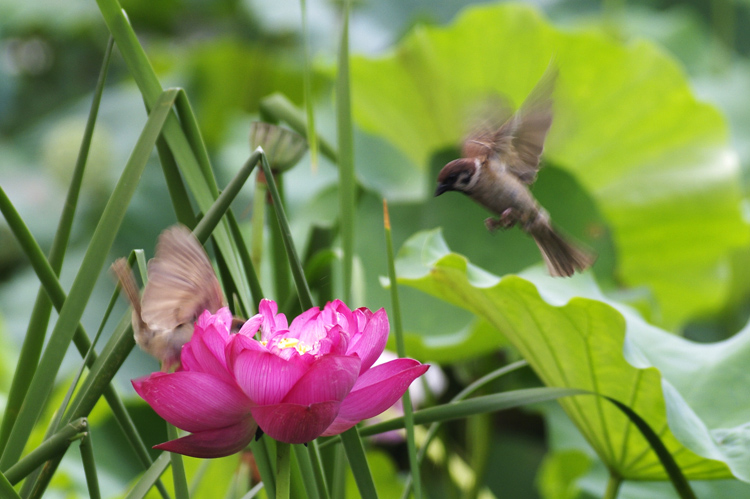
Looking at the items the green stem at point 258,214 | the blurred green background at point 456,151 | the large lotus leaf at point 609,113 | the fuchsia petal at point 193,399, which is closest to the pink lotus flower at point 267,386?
the fuchsia petal at point 193,399

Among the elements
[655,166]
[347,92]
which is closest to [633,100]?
[655,166]

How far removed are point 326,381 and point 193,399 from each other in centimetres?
5

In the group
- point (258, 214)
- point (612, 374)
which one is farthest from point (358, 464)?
Result: point (612, 374)

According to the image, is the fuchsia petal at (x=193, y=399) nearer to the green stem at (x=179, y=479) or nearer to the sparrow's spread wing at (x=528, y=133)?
the green stem at (x=179, y=479)

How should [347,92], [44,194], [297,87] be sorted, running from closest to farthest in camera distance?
[347,92], [44,194], [297,87]

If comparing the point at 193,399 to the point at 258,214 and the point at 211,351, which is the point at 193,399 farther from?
the point at 258,214

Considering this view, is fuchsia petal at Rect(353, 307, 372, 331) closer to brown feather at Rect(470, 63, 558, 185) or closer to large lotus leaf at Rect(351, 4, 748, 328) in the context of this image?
brown feather at Rect(470, 63, 558, 185)

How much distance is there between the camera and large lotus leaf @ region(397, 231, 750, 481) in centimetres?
43

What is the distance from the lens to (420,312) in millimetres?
865

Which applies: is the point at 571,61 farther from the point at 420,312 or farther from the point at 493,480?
the point at 493,480

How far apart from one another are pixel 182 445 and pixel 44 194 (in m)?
1.53

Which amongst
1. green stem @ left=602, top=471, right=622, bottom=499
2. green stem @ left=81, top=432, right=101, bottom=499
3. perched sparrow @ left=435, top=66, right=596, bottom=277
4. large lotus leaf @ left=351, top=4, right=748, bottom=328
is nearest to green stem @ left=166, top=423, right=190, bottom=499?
green stem @ left=81, top=432, right=101, bottom=499

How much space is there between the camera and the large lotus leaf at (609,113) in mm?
976

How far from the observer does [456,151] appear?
33.9 inches
